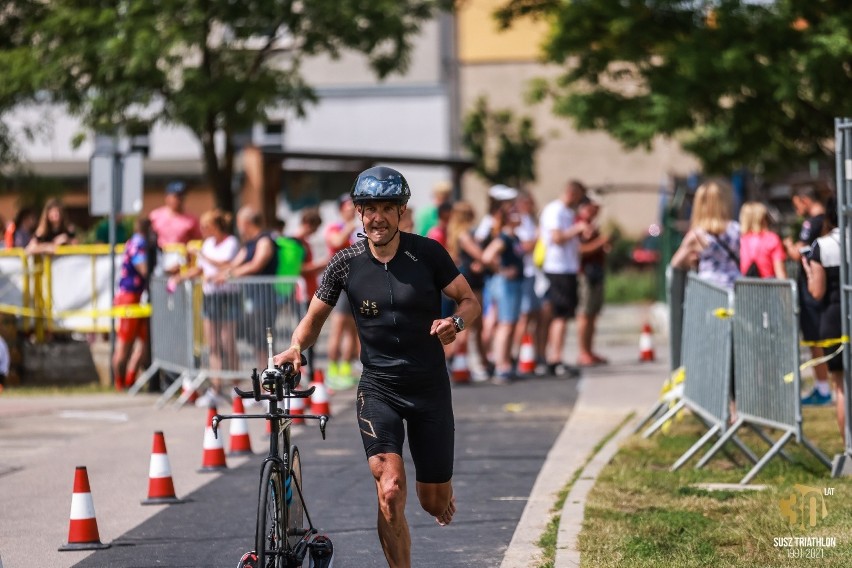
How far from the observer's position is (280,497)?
20.7ft

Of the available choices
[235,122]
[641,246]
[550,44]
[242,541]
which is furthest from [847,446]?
[641,246]

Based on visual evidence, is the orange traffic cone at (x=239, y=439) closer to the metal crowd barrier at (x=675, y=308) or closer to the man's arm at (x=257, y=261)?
the metal crowd barrier at (x=675, y=308)

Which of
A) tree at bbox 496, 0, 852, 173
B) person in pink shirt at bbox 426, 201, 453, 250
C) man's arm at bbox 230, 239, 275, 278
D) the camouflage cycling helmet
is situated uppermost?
tree at bbox 496, 0, 852, 173

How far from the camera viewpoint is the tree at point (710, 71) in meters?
18.5

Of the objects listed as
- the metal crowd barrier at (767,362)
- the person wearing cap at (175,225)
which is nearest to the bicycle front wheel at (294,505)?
the metal crowd barrier at (767,362)

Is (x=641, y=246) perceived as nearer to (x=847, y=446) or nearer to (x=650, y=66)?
(x=650, y=66)

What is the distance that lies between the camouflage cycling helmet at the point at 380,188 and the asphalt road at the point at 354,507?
204cm

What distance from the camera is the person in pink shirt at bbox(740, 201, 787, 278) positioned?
1176 cm

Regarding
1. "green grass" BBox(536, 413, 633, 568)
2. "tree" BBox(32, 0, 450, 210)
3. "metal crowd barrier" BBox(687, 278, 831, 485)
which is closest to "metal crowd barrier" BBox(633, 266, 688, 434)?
"green grass" BBox(536, 413, 633, 568)

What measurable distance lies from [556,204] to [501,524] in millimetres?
8935

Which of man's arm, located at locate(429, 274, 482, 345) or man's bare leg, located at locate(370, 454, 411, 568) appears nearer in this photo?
man's bare leg, located at locate(370, 454, 411, 568)

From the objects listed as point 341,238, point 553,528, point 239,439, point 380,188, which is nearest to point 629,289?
point 341,238

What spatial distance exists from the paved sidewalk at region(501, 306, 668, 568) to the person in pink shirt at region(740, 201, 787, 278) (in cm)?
163

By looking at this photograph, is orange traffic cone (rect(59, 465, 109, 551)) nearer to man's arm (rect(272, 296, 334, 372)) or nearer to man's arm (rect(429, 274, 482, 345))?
man's arm (rect(272, 296, 334, 372))
